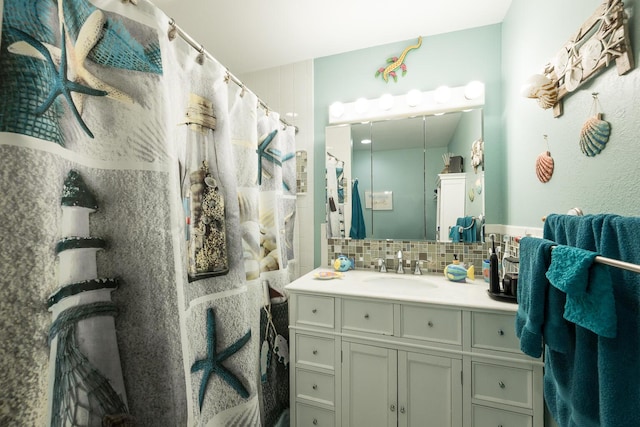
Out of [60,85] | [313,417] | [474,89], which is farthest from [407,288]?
[60,85]

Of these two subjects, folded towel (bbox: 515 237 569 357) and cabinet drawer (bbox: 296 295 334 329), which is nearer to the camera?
folded towel (bbox: 515 237 569 357)

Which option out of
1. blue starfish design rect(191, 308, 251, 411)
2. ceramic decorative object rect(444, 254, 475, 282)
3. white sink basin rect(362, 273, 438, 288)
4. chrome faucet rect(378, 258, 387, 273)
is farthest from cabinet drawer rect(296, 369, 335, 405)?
ceramic decorative object rect(444, 254, 475, 282)

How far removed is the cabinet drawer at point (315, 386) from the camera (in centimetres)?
139

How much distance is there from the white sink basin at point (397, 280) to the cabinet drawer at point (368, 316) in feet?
1.07

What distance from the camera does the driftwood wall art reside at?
68 cm

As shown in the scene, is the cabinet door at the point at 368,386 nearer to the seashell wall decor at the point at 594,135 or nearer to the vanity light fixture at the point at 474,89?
the seashell wall decor at the point at 594,135

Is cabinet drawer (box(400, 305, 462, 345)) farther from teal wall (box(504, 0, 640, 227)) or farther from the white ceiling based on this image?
the white ceiling

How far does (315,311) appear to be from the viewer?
1.43 meters

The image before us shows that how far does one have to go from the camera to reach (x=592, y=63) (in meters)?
0.79

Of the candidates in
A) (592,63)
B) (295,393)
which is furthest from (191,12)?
(295,393)

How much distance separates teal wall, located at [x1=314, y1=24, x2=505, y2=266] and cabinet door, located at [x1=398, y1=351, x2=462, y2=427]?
934 mm

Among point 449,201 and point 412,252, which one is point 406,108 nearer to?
point 449,201

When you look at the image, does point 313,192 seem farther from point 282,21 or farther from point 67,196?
point 67,196

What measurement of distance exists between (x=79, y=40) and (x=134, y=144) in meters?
0.27
